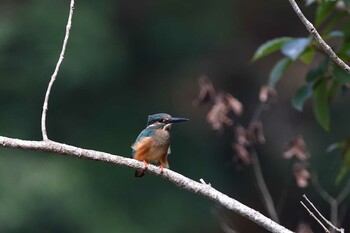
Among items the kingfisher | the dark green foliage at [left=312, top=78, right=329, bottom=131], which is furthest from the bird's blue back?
the dark green foliage at [left=312, top=78, right=329, bottom=131]

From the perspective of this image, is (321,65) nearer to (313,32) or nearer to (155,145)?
(155,145)

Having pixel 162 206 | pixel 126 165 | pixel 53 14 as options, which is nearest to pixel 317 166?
pixel 162 206

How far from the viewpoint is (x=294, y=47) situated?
2830mm

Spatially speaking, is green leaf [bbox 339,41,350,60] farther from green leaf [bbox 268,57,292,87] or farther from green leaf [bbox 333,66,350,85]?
green leaf [bbox 268,57,292,87]

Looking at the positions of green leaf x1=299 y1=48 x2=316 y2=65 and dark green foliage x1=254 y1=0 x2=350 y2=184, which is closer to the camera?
dark green foliage x1=254 y1=0 x2=350 y2=184

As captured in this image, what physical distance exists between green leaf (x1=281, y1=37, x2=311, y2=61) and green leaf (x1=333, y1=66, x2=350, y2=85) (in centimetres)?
13

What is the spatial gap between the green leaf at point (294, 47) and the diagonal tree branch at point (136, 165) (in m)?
0.69

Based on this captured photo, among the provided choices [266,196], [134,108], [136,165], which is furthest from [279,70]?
[134,108]

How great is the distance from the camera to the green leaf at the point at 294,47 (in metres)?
2.80

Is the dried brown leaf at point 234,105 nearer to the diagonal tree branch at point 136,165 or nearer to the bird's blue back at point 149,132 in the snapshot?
the bird's blue back at point 149,132

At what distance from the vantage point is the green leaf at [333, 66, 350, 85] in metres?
2.77

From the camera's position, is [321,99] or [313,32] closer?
[313,32]

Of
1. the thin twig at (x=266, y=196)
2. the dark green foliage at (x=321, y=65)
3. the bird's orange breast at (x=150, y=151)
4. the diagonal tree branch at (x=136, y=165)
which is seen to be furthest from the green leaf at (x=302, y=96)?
the diagonal tree branch at (x=136, y=165)

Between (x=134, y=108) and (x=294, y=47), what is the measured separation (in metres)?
7.27
